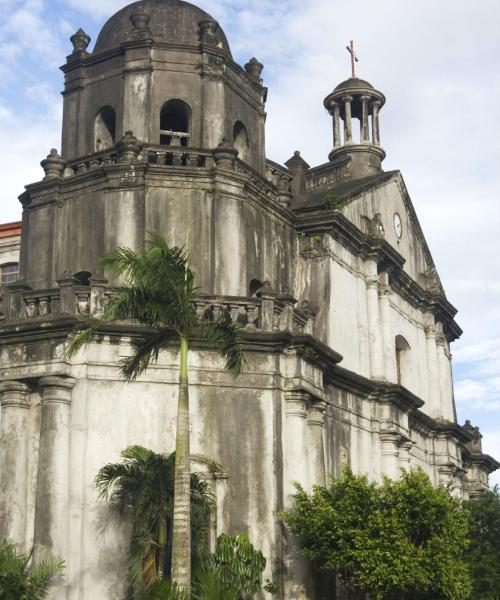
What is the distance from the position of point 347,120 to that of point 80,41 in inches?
416

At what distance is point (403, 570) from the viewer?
2059cm

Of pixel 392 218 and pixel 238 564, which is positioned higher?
pixel 392 218

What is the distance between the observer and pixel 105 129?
2609 cm

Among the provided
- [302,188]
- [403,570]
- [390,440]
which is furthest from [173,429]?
[302,188]

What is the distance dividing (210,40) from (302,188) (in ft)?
17.8

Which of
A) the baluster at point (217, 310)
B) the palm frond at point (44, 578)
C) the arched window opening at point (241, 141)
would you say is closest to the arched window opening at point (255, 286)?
the baluster at point (217, 310)

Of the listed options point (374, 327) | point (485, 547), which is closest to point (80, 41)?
point (374, 327)

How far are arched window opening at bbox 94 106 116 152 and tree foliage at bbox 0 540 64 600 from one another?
32.2ft

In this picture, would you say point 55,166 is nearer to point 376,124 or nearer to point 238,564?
point 238,564

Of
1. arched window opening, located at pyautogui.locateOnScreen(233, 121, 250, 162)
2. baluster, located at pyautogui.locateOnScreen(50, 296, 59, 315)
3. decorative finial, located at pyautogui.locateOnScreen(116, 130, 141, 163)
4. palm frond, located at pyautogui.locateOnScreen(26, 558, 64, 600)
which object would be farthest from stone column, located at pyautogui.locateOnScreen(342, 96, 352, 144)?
palm frond, located at pyautogui.locateOnScreen(26, 558, 64, 600)

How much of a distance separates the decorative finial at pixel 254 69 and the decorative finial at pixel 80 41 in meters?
3.90

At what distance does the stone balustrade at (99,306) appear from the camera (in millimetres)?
21641

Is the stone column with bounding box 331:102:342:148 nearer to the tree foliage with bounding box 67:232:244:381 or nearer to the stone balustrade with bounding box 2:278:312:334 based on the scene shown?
the stone balustrade with bounding box 2:278:312:334

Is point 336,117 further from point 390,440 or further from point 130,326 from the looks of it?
point 130,326
